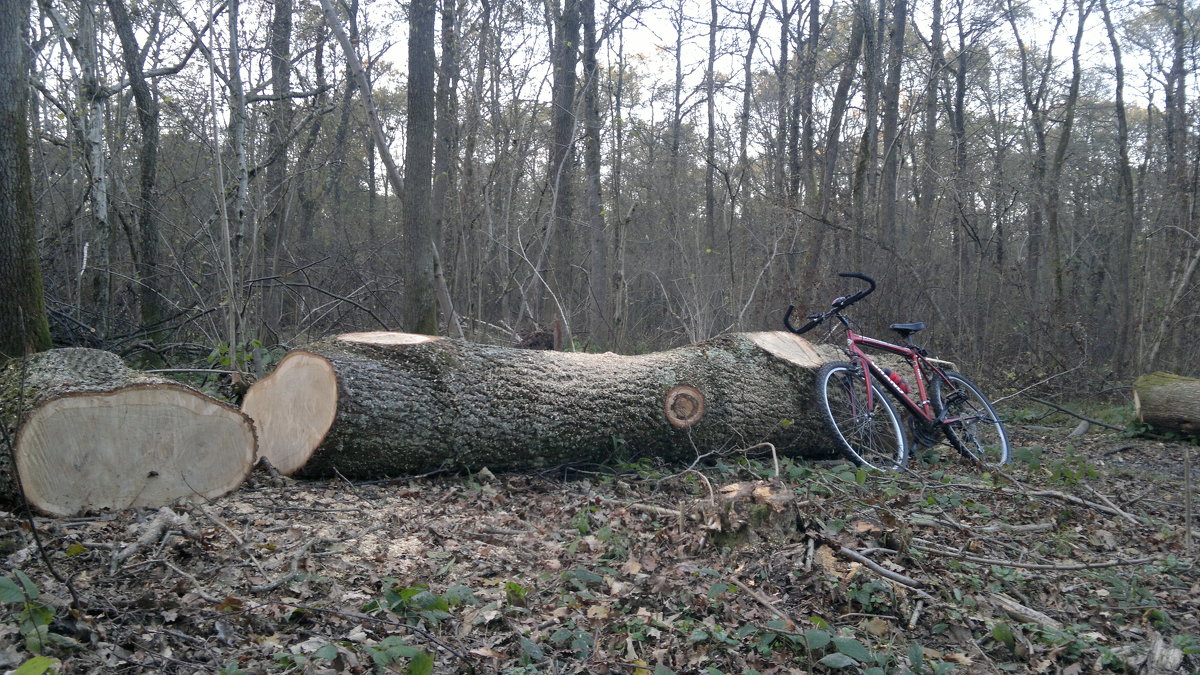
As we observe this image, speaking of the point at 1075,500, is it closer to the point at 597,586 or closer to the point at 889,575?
the point at 889,575

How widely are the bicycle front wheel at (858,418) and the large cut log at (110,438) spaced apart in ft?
12.7

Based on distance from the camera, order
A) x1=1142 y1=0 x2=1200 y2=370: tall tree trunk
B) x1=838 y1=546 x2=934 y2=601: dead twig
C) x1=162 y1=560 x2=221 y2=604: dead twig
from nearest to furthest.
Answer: x1=162 y1=560 x2=221 y2=604: dead twig < x1=838 y1=546 x2=934 y2=601: dead twig < x1=1142 y1=0 x2=1200 y2=370: tall tree trunk

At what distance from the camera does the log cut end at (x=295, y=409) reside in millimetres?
4625

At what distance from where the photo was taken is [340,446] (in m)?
4.61

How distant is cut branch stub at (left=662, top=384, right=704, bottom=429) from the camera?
17.9ft

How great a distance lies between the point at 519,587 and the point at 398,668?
687 millimetres

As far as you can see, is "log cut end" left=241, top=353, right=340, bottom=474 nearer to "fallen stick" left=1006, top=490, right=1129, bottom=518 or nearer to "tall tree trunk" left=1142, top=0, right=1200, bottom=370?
"fallen stick" left=1006, top=490, right=1129, bottom=518

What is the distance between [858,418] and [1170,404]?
402cm

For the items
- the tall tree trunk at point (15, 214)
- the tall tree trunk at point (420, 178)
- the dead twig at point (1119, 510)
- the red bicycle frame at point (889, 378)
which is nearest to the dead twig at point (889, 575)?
the dead twig at point (1119, 510)

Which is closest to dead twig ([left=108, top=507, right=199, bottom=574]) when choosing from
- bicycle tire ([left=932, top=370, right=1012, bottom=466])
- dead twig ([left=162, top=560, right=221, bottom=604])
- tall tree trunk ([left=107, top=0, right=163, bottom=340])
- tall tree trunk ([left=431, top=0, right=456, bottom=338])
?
dead twig ([left=162, top=560, right=221, bottom=604])

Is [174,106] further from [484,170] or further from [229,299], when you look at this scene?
[484,170]

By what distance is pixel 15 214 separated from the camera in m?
4.88

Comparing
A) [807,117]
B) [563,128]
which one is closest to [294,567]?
[563,128]

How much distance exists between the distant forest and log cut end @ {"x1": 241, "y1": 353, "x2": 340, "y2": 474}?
4.33ft
